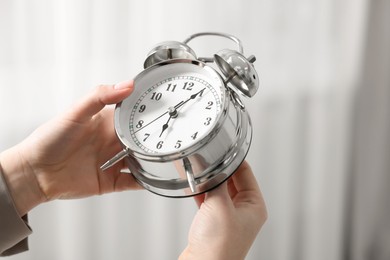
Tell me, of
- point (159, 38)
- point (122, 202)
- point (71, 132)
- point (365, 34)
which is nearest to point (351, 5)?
point (365, 34)

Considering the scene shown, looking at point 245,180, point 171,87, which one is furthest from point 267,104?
point 171,87

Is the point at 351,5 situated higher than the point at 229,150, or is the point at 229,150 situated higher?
the point at 351,5

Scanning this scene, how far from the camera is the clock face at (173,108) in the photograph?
1.01m

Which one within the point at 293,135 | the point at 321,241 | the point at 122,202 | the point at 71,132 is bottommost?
the point at 321,241

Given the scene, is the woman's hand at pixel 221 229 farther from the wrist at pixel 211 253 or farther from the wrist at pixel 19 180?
the wrist at pixel 19 180

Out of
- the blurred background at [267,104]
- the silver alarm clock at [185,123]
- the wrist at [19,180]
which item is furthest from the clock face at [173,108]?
the blurred background at [267,104]

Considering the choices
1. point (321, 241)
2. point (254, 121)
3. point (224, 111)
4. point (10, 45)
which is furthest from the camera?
point (321, 241)

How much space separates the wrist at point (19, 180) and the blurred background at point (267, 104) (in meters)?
0.40

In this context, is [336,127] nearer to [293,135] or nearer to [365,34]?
[293,135]

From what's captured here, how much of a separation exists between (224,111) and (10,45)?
0.77 m

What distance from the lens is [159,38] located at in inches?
66.9

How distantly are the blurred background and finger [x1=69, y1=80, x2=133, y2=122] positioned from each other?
1.57 feet

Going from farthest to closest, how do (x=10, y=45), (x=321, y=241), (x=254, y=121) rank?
(x=321, y=241) → (x=254, y=121) → (x=10, y=45)

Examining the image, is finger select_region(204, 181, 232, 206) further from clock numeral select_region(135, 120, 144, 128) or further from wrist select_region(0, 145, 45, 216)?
wrist select_region(0, 145, 45, 216)
